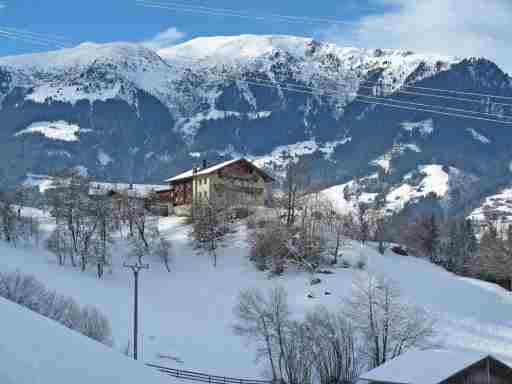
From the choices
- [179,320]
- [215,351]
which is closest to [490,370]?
[215,351]

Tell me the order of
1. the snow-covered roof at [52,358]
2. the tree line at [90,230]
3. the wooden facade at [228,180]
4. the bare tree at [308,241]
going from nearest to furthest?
the snow-covered roof at [52,358], the bare tree at [308,241], the tree line at [90,230], the wooden facade at [228,180]

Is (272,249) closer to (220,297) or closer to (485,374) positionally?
(220,297)

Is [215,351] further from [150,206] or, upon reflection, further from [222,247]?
[150,206]

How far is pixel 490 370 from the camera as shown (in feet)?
153

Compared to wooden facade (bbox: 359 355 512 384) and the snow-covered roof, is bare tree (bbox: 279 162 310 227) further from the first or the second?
the snow-covered roof

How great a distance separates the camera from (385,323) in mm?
60719

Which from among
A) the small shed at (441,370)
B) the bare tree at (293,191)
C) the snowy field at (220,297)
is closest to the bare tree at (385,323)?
the snowy field at (220,297)

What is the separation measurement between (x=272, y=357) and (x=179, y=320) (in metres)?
13.9

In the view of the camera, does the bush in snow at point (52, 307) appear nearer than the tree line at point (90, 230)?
Yes

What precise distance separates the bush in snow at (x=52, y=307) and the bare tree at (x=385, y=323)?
64.6ft

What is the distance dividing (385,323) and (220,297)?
70.5 ft

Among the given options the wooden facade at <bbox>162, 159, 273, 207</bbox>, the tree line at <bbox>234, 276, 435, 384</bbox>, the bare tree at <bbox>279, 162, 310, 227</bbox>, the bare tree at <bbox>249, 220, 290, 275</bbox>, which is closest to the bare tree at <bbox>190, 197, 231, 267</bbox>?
the bare tree at <bbox>249, 220, 290, 275</bbox>

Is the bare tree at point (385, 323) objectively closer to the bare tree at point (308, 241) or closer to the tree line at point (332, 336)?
the tree line at point (332, 336)

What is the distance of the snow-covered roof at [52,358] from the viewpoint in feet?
53.1
